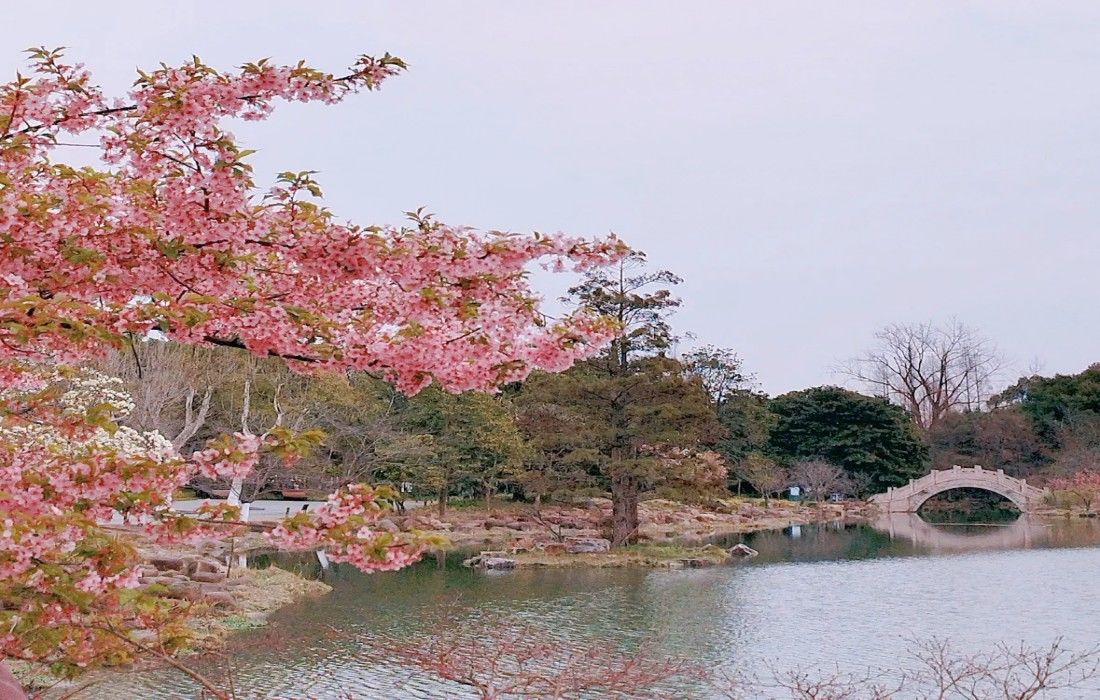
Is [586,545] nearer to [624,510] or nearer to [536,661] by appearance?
[624,510]

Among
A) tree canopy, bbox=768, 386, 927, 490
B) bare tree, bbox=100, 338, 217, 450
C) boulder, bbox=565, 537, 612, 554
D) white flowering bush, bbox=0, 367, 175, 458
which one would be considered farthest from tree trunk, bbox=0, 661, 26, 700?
tree canopy, bbox=768, 386, 927, 490

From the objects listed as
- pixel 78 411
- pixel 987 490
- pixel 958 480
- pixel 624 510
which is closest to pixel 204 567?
pixel 624 510

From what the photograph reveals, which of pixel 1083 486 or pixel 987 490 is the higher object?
pixel 1083 486

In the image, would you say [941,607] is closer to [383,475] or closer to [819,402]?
[383,475]

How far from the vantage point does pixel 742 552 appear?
74.3 feet

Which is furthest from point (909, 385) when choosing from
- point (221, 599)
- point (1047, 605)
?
point (221, 599)

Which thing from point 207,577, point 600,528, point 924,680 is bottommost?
point 924,680

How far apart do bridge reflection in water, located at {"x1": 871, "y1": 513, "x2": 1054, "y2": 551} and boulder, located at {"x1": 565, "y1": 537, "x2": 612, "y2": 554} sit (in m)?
7.60

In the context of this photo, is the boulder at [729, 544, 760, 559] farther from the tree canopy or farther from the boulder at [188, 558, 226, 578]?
the tree canopy

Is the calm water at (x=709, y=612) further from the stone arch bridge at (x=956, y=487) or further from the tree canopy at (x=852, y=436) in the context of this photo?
the tree canopy at (x=852, y=436)

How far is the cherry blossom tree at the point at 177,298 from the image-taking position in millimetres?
2828

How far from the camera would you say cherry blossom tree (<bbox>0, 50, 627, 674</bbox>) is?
9.28ft

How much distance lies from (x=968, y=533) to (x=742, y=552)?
9253 millimetres

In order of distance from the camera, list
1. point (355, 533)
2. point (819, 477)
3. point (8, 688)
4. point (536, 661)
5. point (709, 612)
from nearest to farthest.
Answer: point (8, 688)
point (355, 533)
point (536, 661)
point (709, 612)
point (819, 477)
